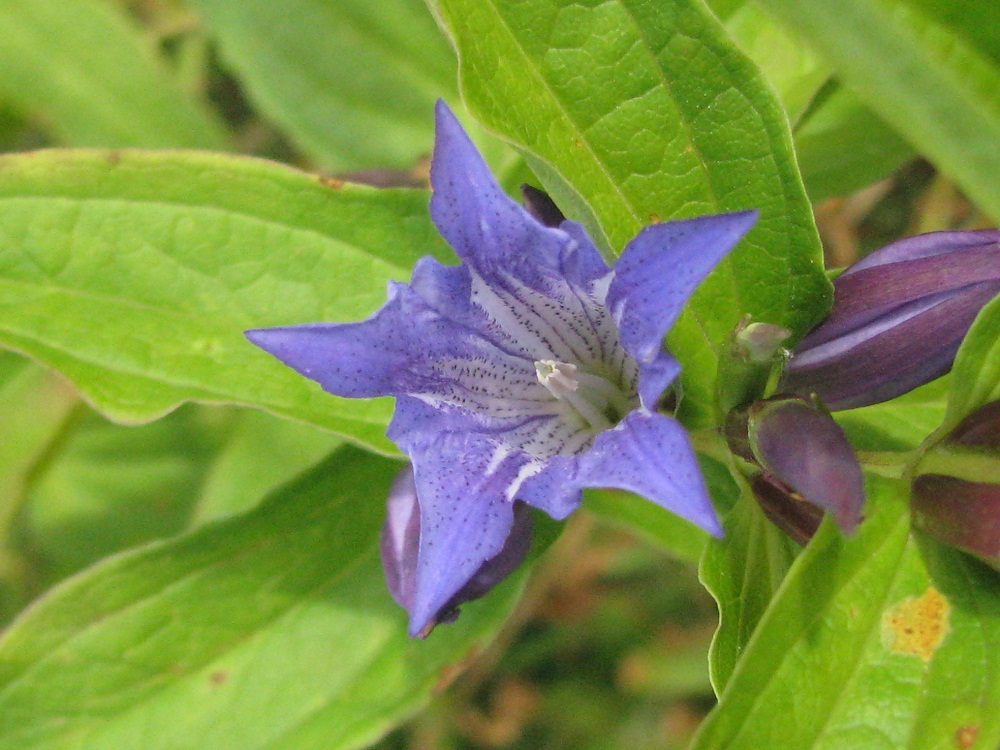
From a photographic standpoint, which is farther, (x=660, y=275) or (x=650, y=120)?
(x=650, y=120)

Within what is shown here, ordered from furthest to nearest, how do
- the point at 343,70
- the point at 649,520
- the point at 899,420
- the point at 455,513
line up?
the point at 343,70
the point at 649,520
the point at 899,420
the point at 455,513

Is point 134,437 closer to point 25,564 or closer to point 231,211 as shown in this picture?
point 25,564

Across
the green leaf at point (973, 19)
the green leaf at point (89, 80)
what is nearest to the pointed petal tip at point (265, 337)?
the green leaf at point (973, 19)

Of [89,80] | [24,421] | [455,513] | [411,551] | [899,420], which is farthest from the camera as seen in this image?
[89,80]

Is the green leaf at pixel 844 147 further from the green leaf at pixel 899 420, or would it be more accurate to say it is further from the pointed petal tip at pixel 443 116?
the pointed petal tip at pixel 443 116

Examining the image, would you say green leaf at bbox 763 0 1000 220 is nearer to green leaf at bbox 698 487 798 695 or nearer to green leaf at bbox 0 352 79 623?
green leaf at bbox 698 487 798 695

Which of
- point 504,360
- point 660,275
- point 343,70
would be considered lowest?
point 343,70

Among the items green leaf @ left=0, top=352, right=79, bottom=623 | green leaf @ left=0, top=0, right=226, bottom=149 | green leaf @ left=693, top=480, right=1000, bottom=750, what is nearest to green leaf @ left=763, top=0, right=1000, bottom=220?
green leaf @ left=693, top=480, right=1000, bottom=750

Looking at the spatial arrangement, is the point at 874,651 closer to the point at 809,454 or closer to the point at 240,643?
the point at 809,454

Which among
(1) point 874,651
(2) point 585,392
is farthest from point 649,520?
(1) point 874,651
